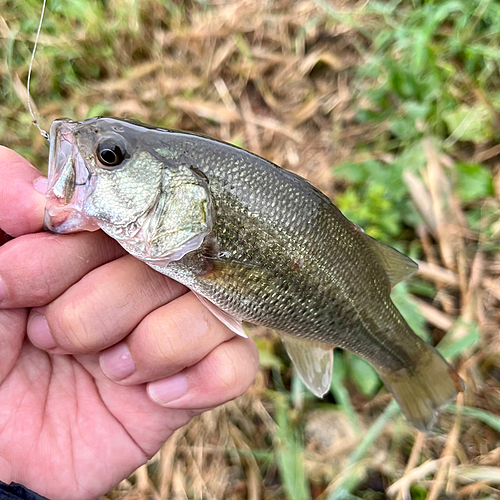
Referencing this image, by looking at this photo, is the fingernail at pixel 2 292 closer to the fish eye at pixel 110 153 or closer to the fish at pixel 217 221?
the fish at pixel 217 221

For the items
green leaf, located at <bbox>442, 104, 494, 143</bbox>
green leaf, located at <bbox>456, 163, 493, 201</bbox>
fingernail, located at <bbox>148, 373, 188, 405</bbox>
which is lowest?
fingernail, located at <bbox>148, 373, 188, 405</bbox>

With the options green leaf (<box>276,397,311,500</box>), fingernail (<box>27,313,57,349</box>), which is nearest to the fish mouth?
fingernail (<box>27,313,57,349</box>)

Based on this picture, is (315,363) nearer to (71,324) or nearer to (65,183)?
(71,324)

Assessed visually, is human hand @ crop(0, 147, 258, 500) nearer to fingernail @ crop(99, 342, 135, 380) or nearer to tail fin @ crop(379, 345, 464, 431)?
fingernail @ crop(99, 342, 135, 380)

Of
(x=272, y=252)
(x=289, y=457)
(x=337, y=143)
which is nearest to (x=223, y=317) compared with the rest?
(x=272, y=252)

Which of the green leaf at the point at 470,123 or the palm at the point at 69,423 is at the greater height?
the green leaf at the point at 470,123

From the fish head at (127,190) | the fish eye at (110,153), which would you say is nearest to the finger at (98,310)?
the fish head at (127,190)

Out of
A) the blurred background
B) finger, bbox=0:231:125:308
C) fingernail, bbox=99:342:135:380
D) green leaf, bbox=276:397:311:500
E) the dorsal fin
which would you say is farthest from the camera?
the blurred background
